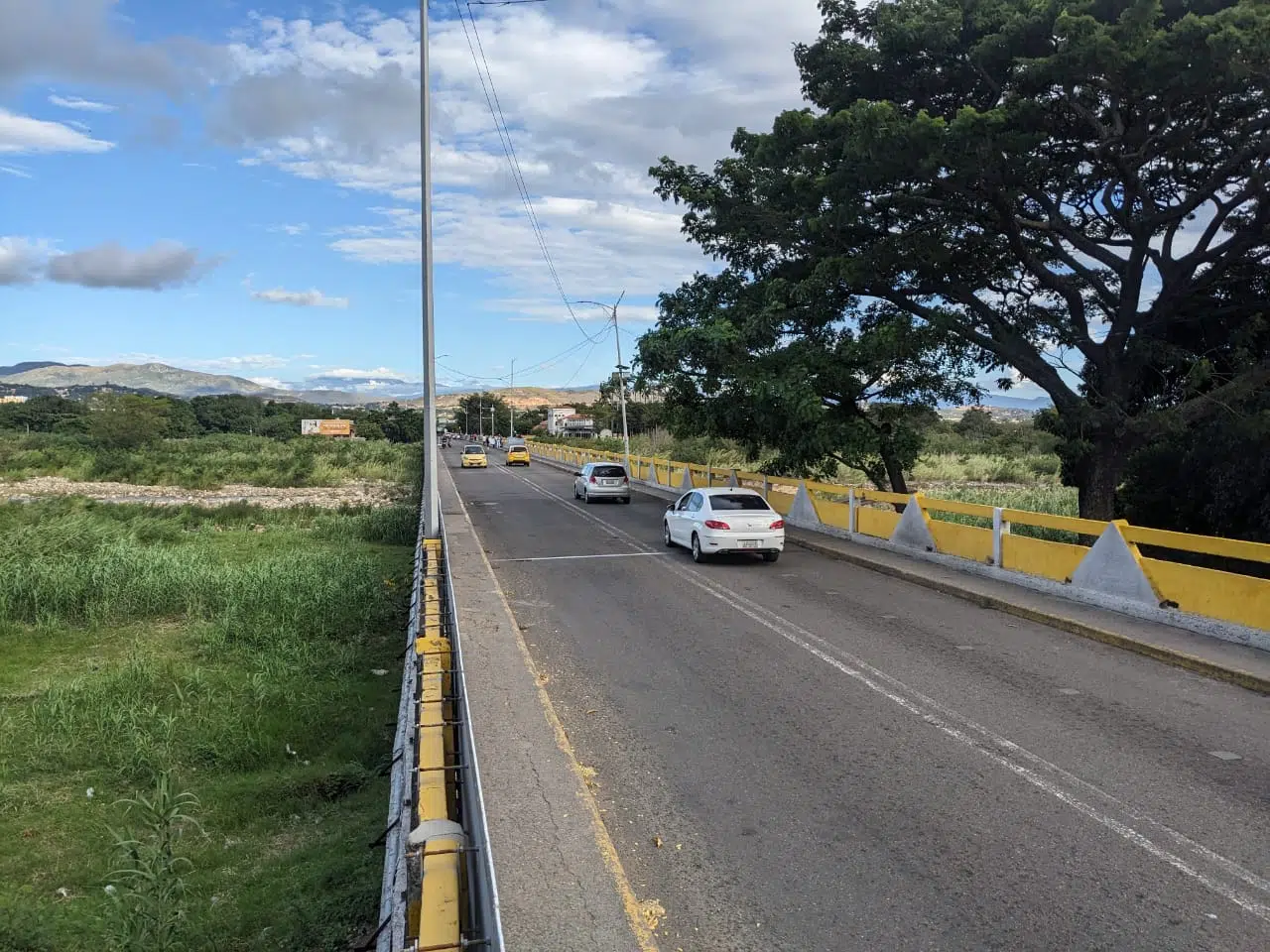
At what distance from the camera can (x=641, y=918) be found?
415 cm

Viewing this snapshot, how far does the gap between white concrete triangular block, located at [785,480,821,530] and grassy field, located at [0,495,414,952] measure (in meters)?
9.25

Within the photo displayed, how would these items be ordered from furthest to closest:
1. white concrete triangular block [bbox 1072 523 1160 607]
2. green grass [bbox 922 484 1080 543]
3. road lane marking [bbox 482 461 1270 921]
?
green grass [bbox 922 484 1080 543] → white concrete triangular block [bbox 1072 523 1160 607] → road lane marking [bbox 482 461 1270 921]

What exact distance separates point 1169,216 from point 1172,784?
15.4 metres

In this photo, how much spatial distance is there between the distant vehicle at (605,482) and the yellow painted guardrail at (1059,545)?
7.64 metres

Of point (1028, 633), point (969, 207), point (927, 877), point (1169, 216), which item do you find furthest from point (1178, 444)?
point (927, 877)

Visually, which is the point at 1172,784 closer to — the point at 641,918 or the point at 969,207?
the point at 641,918

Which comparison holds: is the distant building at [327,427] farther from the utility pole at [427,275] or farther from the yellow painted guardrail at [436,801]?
the yellow painted guardrail at [436,801]

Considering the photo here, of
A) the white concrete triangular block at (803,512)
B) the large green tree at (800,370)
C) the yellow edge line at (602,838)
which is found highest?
the large green tree at (800,370)

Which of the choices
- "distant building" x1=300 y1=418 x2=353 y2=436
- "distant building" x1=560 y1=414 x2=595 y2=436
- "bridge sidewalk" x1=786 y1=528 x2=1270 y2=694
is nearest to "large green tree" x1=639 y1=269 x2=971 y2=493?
"bridge sidewalk" x1=786 y1=528 x2=1270 y2=694

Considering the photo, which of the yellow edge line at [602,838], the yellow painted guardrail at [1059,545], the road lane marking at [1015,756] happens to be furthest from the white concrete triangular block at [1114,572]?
the yellow edge line at [602,838]

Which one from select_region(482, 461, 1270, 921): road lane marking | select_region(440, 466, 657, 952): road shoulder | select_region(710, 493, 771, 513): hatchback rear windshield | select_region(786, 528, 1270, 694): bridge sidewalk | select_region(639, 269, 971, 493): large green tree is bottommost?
select_region(440, 466, 657, 952): road shoulder

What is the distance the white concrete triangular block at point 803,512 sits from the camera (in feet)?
68.0

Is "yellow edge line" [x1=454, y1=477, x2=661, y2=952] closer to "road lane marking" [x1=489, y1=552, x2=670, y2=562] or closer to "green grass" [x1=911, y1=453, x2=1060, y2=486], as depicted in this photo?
"road lane marking" [x1=489, y1=552, x2=670, y2=562]

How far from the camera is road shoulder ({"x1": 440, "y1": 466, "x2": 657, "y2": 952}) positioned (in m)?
4.00
